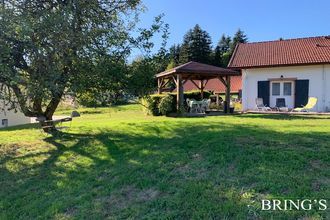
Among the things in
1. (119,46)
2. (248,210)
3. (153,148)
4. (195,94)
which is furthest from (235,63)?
(248,210)

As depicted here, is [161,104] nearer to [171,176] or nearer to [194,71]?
[194,71]

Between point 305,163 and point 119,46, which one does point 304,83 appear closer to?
point 119,46

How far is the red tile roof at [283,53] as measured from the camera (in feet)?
65.1

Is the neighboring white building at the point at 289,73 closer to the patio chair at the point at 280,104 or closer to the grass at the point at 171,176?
the patio chair at the point at 280,104

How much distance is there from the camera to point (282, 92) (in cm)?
2022

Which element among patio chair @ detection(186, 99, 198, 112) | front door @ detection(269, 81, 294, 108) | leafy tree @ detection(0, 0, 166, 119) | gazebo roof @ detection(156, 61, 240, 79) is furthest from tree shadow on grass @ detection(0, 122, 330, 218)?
front door @ detection(269, 81, 294, 108)

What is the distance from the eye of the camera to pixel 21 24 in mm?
7344

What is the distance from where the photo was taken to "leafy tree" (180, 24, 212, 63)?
55.1 meters

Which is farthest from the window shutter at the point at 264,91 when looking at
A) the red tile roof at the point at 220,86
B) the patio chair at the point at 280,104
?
the red tile roof at the point at 220,86

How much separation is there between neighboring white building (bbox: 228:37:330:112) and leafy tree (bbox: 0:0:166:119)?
40.6 feet

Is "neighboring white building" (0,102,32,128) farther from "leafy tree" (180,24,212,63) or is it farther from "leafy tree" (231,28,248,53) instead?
"leafy tree" (231,28,248,53)

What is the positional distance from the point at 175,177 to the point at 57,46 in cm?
450

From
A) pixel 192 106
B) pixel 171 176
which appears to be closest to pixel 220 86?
pixel 192 106

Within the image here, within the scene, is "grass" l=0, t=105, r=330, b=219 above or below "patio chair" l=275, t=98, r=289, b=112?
below
